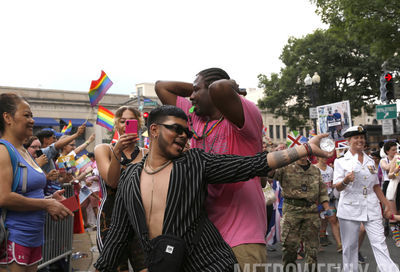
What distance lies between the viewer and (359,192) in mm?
6363

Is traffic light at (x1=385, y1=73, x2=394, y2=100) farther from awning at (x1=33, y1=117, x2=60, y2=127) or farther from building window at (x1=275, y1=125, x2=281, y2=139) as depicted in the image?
building window at (x1=275, y1=125, x2=281, y2=139)

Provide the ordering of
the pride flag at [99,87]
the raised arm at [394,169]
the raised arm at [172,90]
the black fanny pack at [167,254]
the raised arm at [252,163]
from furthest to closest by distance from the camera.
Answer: the raised arm at [394,169], the pride flag at [99,87], the raised arm at [172,90], the raised arm at [252,163], the black fanny pack at [167,254]

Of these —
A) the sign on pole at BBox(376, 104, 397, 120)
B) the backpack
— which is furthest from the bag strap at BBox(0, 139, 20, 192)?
the sign on pole at BBox(376, 104, 397, 120)

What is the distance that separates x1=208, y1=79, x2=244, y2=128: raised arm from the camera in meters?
2.71

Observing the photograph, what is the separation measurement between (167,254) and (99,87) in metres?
4.44

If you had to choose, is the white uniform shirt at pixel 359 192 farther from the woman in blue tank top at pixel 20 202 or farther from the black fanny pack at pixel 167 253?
the black fanny pack at pixel 167 253

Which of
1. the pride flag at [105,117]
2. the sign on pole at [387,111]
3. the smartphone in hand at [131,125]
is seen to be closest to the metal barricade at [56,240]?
the smartphone in hand at [131,125]

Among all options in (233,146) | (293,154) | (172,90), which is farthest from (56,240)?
(293,154)

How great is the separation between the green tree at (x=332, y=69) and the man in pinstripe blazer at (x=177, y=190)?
104 ft

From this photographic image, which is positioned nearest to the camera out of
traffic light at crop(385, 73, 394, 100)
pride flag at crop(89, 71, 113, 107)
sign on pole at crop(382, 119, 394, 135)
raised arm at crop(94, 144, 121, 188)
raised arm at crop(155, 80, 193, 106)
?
raised arm at crop(155, 80, 193, 106)

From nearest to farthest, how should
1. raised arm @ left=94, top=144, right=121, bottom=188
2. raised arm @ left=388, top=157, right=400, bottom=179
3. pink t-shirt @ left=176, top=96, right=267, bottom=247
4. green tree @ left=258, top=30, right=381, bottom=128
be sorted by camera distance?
pink t-shirt @ left=176, top=96, right=267, bottom=247
raised arm @ left=94, top=144, right=121, bottom=188
raised arm @ left=388, top=157, right=400, bottom=179
green tree @ left=258, top=30, right=381, bottom=128

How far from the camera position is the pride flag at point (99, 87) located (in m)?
6.39

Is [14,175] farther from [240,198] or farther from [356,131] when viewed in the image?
[356,131]

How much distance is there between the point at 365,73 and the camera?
34344 mm
